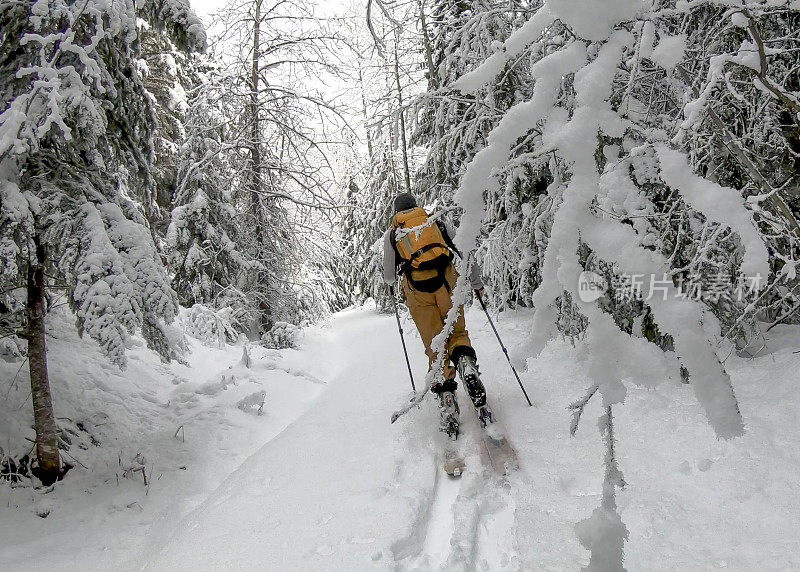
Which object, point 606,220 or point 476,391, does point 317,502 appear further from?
point 606,220

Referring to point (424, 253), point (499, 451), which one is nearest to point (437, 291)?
point (424, 253)

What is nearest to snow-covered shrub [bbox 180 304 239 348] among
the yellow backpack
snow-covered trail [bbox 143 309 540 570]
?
snow-covered trail [bbox 143 309 540 570]

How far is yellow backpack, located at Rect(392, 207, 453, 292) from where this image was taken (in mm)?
4586

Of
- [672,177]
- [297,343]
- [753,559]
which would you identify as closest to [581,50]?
[672,177]

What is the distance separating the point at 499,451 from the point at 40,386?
3.91 metres

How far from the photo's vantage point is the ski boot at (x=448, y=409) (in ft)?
14.6

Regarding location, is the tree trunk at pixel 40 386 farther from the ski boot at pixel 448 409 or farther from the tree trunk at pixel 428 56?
the tree trunk at pixel 428 56

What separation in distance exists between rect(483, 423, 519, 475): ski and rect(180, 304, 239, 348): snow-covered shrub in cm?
667

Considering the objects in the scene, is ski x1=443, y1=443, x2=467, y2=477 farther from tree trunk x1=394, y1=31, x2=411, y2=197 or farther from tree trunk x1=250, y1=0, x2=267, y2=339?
tree trunk x1=250, y1=0, x2=267, y2=339

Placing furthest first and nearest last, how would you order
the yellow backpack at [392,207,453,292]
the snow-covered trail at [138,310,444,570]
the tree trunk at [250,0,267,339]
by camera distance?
the tree trunk at [250,0,267,339], the yellow backpack at [392,207,453,292], the snow-covered trail at [138,310,444,570]

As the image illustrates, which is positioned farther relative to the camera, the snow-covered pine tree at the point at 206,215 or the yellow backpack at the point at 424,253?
the snow-covered pine tree at the point at 206,215

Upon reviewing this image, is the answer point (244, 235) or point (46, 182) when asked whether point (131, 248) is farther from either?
point (244, 235)

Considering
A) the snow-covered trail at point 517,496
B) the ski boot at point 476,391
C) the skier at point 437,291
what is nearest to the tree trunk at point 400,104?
the skier at point 437,291

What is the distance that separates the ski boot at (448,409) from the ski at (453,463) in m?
0.29
